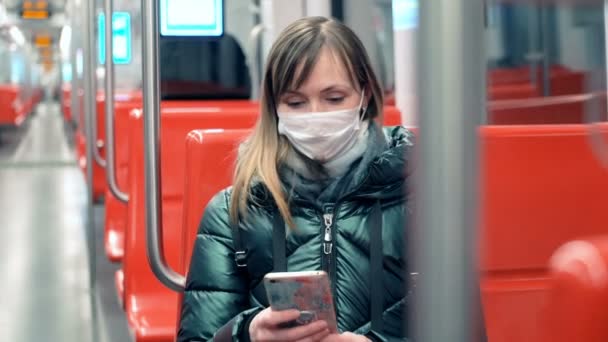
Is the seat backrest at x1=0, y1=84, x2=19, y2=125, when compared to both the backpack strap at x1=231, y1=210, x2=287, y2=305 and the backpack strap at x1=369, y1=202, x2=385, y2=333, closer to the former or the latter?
the backpack strap at x1=231, y1=210, x2=287, y2=305

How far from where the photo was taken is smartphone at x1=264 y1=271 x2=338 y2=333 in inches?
55.4

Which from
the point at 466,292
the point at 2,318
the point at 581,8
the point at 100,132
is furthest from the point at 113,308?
the point at 581,8

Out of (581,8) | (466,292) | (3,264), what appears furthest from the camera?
(581,8)

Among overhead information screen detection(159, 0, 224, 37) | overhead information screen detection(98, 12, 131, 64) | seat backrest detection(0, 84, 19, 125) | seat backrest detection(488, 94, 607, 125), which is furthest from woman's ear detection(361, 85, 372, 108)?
seat backrest detection(0, 84, 19, 125)

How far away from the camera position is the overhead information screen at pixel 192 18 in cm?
367

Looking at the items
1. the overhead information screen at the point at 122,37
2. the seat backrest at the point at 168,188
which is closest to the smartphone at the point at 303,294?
the seat backrest at the point at 168,188

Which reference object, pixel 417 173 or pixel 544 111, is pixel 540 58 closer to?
pixel 544 111

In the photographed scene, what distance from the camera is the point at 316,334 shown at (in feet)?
5.09

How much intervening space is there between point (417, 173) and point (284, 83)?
1.17 m

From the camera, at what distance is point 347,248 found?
71.0 inches

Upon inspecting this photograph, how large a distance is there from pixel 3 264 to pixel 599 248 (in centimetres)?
548

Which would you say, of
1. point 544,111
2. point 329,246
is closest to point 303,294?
point 329,246

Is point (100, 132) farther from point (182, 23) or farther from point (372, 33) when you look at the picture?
point (182, 23)

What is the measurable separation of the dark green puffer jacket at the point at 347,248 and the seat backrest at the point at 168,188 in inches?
54.6
